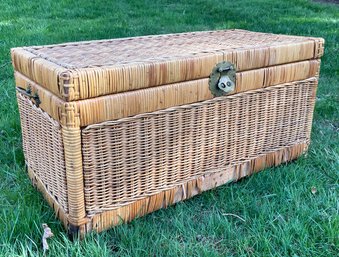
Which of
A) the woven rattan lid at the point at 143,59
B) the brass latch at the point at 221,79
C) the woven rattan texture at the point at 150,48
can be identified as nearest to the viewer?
the woven rattan lid at the point at 143,59

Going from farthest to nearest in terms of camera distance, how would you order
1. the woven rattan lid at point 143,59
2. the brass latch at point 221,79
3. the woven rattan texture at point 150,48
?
1. the brass latch at point 221,79
2. the woven rattan texture at point 150,48
3. the woven rattan lid at point 143,59

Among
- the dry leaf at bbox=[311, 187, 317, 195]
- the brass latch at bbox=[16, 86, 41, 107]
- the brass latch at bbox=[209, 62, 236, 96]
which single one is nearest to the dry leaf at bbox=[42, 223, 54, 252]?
the brass latch at bbox=[16, 86, 41, 107]

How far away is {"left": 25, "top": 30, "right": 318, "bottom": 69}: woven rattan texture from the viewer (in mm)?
1238

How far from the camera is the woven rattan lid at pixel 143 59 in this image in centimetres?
111

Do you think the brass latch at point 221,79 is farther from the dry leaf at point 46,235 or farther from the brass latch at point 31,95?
the dry leaf at point 46,235

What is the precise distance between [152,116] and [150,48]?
11.9 inches

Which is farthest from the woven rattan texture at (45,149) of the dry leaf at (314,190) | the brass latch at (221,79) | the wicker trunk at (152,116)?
the dry leaf at (314,190)

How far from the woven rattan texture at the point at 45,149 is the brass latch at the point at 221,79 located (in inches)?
18.7

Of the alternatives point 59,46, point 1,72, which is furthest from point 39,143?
point 1,72

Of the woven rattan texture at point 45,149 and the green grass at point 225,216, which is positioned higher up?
the woven rattan texture at point 45,149

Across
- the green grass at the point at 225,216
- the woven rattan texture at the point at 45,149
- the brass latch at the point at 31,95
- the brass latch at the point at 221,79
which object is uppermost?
the brass latch at the point at 221,79

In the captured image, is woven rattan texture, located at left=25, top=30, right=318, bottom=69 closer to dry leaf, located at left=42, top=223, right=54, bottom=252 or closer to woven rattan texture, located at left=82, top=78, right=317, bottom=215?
woven rattan texture, located at left=82, top=78, right=317, bottom=215

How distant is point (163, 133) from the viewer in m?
1.29

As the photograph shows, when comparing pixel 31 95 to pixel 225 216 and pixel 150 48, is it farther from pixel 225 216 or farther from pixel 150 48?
pixel 225 216
